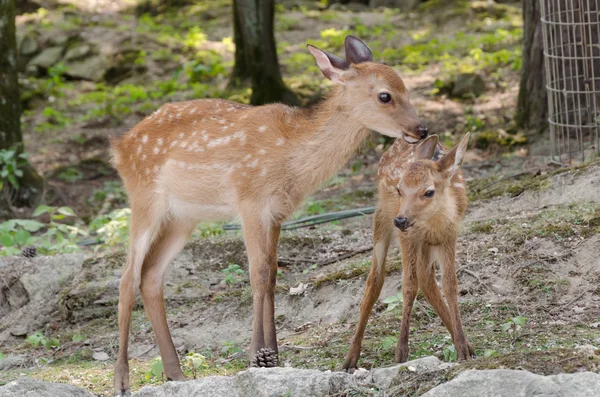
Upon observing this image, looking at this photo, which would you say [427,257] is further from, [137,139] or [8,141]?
[8,141]

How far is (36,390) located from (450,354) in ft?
8.02

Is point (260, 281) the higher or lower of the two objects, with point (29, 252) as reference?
higher

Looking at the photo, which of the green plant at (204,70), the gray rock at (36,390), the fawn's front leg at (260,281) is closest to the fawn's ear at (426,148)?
the fawn's front leg at (260,281)

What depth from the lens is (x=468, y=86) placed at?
14898 mm

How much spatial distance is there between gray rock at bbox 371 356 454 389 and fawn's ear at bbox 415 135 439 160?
1461 millimetres

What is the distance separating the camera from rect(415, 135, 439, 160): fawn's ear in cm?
607

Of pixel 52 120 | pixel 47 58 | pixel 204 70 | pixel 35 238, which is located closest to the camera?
pixel 35 238

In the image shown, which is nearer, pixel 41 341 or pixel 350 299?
pixel 350 299

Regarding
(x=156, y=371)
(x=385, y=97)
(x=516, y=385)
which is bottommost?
(x=156, y=371)

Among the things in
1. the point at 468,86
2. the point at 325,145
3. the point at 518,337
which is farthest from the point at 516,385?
the point at 468,86

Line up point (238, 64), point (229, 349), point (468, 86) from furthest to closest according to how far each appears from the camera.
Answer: point (238, 64)
point (468, 86)
point (229, 349)

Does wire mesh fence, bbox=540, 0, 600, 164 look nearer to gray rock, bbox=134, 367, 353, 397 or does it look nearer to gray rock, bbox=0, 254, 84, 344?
gray rock, bbox=0, 254, 84, 344

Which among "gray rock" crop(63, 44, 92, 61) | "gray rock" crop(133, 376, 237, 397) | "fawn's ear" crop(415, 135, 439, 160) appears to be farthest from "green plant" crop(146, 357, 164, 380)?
"gray rock" crop(63, 44, 92, 61)

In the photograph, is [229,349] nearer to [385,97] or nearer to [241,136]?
[241,136]
